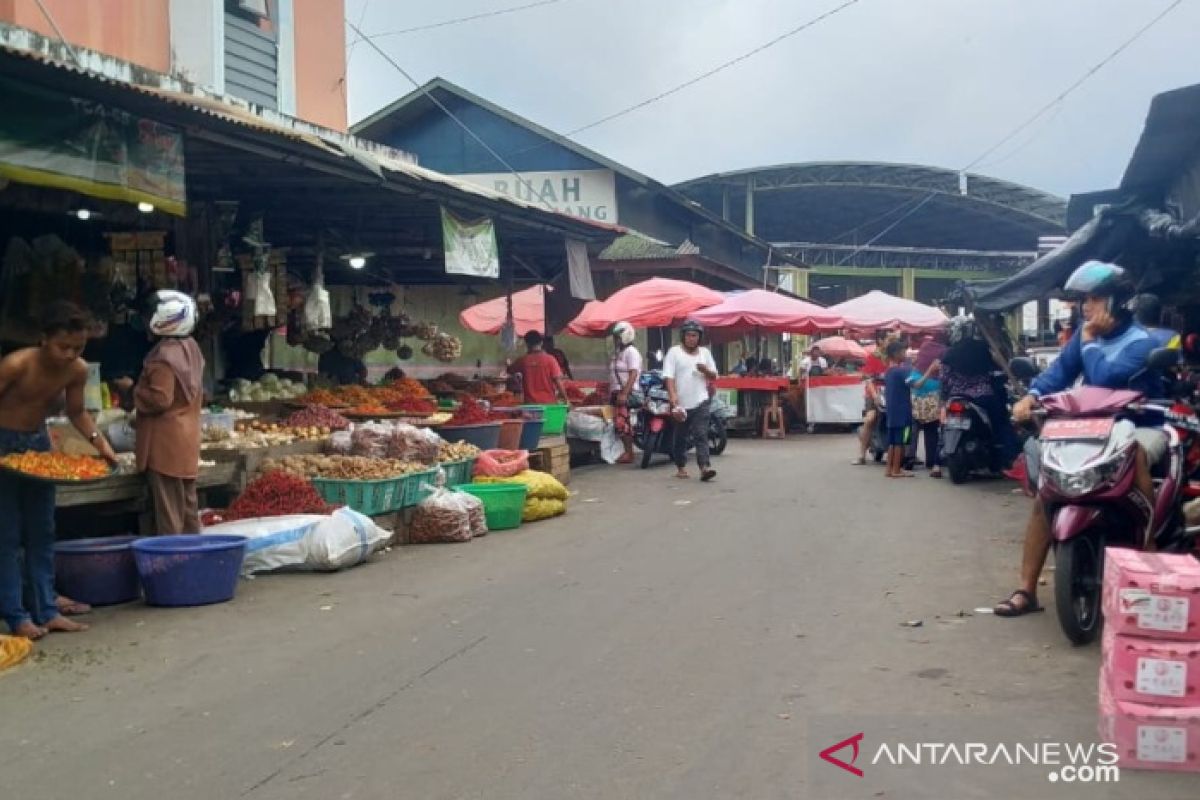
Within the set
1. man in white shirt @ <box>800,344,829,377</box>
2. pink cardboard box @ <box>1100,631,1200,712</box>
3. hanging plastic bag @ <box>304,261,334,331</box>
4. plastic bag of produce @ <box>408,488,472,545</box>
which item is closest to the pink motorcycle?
pink cardboard box @ <box>1100,631,1200,712</box>

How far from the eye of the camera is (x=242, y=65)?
1447cm

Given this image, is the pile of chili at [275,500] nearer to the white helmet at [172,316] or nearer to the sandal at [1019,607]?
the white helmet at [172,316]

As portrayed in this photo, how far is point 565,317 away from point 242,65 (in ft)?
19.8

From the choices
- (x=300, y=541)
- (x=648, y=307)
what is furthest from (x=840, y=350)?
(x=300, y=541)

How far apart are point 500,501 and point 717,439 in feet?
27.3

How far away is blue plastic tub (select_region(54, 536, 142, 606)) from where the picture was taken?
753 centimetres

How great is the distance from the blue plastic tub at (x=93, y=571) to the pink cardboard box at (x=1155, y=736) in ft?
19.7

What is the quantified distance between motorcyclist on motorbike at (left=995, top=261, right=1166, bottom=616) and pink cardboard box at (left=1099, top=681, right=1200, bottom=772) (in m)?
1.88

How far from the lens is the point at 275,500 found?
360 inches

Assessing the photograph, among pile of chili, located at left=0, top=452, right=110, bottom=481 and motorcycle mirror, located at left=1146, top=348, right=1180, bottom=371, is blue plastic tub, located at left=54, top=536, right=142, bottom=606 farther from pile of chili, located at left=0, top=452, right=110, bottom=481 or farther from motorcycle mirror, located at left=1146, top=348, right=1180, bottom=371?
motorcycle mirror, located at left=1146, top=348, right=1180, bottom=371

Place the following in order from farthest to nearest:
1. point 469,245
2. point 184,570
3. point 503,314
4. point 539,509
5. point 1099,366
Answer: point 503,314
point 469,245
point 539,509
point 184,570
point 1099,366

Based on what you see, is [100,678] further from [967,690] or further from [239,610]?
[967,690]

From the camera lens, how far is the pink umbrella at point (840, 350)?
A: 32.7 metres

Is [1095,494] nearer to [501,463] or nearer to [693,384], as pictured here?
[501,463]
